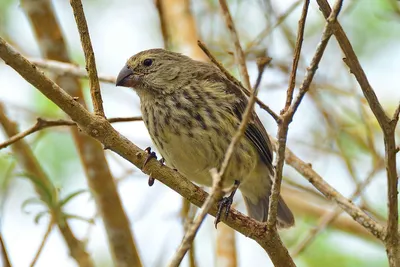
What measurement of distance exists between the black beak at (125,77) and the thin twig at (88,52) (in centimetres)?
149

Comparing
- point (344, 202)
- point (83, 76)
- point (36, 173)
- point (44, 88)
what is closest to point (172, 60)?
point (83, 76)

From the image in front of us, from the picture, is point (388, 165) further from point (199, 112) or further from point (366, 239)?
point (366, 239)

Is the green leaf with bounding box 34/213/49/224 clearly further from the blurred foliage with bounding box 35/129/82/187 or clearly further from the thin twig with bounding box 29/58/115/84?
the blurred foliage with bounding box 35/129/82/187

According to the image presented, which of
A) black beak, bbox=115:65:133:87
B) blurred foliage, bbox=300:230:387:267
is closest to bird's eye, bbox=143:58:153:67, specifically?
black beak, bbox=115:65:133:87

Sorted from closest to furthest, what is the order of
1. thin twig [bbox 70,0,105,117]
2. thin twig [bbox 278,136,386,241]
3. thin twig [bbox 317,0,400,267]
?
thin twig [bbox 317,0,400,267]
thin twig [bbox 70,0,105,117]
thin twig [bbox 278,136,386,241]

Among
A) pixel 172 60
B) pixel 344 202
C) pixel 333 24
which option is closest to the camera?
pixel 333 24

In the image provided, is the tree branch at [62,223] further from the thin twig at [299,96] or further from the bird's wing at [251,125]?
the bird's wing at [251,125]

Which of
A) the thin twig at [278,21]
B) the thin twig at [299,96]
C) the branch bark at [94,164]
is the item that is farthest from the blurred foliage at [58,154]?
the thin twig at [299,96]

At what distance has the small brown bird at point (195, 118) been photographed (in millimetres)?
3996

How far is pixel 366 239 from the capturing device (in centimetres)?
548

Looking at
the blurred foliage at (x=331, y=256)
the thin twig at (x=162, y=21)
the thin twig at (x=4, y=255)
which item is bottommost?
the thin twig at (x=4, y=255)

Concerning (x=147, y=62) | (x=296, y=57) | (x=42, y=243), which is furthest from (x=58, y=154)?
(x=296, y=57)

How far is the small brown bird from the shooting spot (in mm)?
3996

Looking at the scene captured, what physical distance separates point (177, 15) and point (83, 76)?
2.08 m
